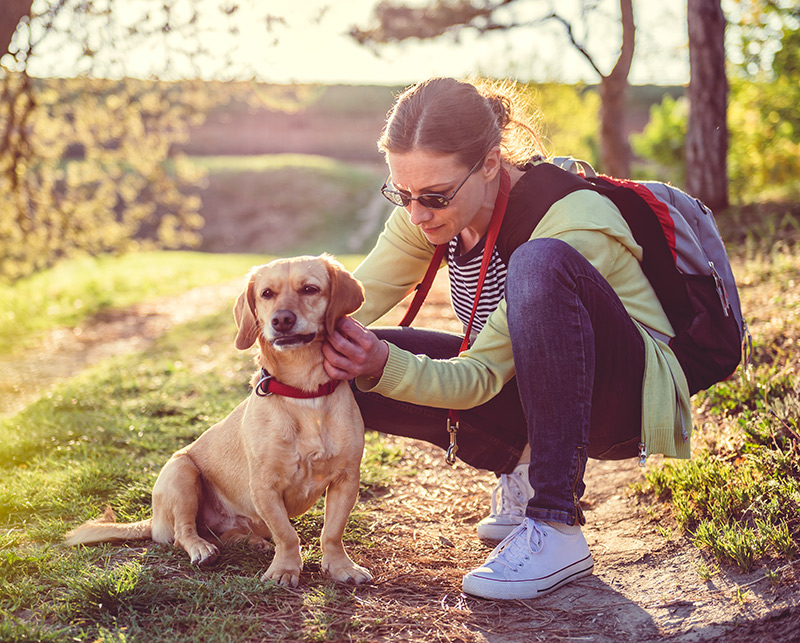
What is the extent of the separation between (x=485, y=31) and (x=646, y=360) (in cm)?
895

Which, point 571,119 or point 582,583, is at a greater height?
point 571,119

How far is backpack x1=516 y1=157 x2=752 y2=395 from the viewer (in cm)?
265

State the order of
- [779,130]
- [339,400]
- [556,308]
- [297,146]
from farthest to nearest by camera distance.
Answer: [297,146], [779,130], [339,400], [556,308]

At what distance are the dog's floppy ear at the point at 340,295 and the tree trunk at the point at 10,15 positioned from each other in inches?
215

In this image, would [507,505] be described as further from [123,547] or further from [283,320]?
[123,547]

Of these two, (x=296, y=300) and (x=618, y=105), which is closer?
(x=296, y=300)

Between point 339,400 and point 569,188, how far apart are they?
118cm

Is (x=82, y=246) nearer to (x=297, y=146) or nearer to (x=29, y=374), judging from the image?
(x=29, y=374)

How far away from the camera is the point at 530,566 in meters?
2.36

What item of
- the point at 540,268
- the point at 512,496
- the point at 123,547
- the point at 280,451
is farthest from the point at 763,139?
the point at 123,547

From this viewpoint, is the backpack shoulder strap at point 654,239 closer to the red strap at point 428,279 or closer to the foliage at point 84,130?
the red strap at point 428,279

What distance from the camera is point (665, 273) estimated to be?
2.67 metres

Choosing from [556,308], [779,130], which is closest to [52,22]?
[556,308]

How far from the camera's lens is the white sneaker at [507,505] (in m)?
2.91
